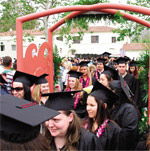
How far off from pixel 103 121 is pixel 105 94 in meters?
0.42

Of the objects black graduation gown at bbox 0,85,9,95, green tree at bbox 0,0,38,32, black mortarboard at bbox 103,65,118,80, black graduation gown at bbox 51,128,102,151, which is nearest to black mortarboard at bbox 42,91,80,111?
black graduation gown at bbox 51,128,102,151

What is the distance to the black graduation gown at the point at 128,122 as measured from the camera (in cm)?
325

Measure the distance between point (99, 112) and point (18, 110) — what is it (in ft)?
4.98

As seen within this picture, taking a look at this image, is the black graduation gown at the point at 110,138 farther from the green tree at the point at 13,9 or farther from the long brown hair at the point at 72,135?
the green tree at the point at 13,9

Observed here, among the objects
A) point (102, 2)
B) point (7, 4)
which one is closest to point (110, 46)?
point (7, 4)

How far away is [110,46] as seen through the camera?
44250 mm

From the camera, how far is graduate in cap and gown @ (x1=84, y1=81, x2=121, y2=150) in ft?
9.54

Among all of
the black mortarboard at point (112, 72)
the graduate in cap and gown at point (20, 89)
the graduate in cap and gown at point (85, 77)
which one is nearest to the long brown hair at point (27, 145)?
the graduate in cap and gown at point (20, 89)

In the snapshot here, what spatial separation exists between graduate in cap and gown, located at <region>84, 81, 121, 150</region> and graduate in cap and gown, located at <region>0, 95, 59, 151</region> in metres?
1.23

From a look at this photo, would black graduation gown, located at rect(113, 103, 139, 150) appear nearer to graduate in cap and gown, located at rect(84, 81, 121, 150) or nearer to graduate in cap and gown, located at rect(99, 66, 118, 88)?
graduate in cap and gown, located at rect(84, 81, 121, 150)

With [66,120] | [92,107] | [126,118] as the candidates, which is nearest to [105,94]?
[92,107]

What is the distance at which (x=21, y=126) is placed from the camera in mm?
1601

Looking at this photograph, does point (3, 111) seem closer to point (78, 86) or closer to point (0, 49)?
point (78, 86)

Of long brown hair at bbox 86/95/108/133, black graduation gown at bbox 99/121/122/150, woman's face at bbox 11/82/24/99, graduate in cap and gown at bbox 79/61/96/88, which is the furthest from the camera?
graduate in cap and gown at bbox 79/61/96/88
